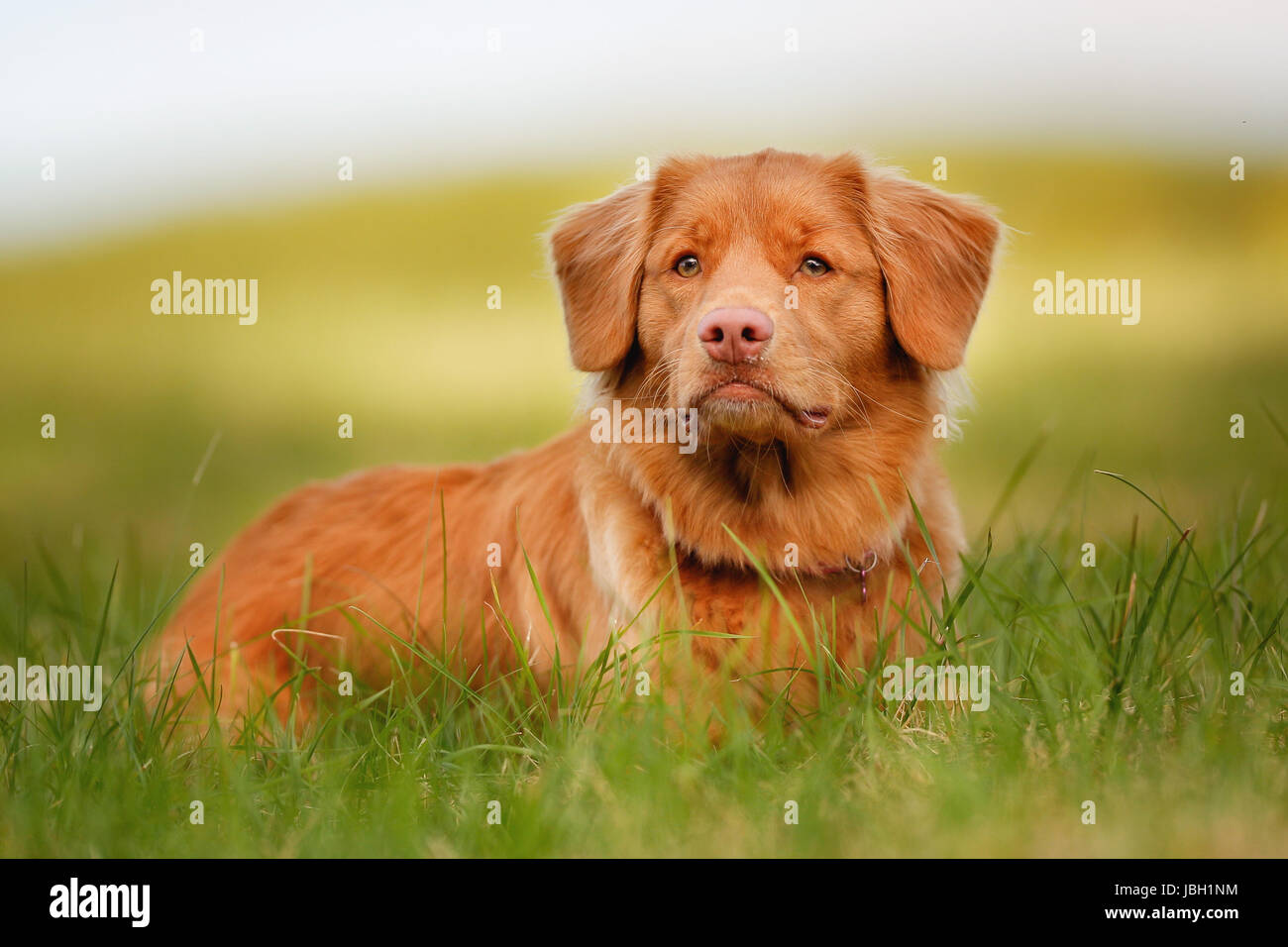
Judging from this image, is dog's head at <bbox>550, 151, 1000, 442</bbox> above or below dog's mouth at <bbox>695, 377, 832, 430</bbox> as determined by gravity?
above

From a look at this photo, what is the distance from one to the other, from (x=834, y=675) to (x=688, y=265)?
4.17ft

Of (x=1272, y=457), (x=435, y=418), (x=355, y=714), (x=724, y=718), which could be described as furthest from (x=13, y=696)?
(x=435, y=418)

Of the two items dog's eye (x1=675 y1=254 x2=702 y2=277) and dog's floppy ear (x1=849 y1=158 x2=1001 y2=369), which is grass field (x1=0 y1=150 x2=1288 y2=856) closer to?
dog's floppy ear (x1=849 y1=158 x2=1001 y2=369)

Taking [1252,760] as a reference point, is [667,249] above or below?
above

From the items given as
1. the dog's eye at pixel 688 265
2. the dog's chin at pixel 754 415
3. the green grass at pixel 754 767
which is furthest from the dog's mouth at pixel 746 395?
the green grass at pixel 754 767

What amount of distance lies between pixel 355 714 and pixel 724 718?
1.06 meters

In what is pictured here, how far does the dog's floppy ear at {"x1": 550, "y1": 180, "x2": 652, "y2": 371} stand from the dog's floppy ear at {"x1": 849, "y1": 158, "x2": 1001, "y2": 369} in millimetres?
715

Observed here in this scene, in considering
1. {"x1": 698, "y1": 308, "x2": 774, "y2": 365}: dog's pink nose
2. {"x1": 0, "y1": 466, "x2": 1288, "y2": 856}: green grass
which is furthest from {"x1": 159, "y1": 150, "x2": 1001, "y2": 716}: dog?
{"x1": 0, "y1": 466, "x2": 1288, "y2": 856}: green grass

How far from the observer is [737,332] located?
10.8ft

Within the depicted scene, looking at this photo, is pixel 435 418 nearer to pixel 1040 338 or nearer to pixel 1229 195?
pixel 1040 338

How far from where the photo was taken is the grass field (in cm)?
281

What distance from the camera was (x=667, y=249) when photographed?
3770mm

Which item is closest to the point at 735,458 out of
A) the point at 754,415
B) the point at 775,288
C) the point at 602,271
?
the point at 754,415

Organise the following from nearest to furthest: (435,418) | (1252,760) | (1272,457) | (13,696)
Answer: (1252,760), (13,696), (1272,457), (435,418)
